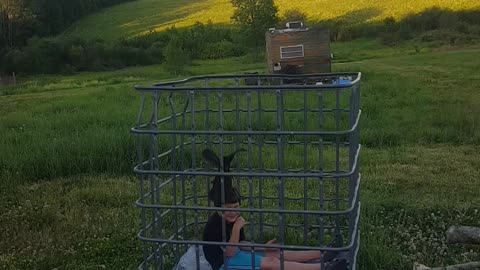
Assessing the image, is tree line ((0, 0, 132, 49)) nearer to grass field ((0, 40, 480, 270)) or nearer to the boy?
grass field ((0, 40, 480, 270))

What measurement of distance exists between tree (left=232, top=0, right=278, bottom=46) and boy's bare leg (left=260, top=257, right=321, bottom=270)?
41.5 metres

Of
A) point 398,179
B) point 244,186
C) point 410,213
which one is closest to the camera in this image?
point 410,213

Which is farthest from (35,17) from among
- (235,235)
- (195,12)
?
(235,235)

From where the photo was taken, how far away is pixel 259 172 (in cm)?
389

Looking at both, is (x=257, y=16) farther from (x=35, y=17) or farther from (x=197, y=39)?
(x=35, y=17)

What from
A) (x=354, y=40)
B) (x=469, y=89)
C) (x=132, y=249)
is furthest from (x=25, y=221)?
(x=354, y=40)

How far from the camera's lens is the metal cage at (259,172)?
10.2ft

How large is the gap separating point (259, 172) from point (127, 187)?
2.93 meters

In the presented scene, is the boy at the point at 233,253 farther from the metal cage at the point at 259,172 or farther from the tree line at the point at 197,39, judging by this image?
the tree line at the point at 197,39

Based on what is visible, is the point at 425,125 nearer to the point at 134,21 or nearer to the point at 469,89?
the point at 469,89

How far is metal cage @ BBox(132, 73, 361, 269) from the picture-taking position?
10.2 ft

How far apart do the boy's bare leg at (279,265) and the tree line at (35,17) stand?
56.1 m

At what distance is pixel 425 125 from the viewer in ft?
35.3

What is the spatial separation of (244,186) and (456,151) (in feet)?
12.3
